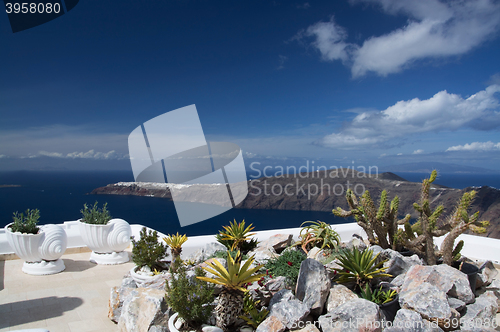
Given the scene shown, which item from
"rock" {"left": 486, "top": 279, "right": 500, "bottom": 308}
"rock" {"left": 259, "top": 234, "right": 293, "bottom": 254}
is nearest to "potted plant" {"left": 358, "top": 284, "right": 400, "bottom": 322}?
"rock" {"left": 259, "top": 234, "right": 293, "bottom": 254}

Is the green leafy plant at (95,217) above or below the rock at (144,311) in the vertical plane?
above

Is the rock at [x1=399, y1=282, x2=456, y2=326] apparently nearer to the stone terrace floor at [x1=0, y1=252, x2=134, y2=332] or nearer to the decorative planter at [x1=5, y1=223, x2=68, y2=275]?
the stone terrace floor at [x1=0, y1=252, x2=134, y2=332]

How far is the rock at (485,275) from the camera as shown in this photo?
4.50 meters

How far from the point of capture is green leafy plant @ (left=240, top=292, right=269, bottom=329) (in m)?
3.05

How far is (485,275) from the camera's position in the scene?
468 centimetres

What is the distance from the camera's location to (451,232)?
4.63 meters

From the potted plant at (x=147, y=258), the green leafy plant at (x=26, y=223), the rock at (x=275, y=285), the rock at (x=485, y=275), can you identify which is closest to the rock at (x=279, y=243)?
the rock at (x=275, y=285)

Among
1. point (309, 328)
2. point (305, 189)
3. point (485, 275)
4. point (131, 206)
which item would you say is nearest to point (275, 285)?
point (309, 328)

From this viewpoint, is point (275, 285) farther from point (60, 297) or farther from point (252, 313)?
point (60, 297)

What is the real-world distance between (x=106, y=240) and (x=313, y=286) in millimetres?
4823

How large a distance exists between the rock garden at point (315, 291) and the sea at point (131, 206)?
418cm

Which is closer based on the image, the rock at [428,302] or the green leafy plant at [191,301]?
the green leafy plant at [191,301]

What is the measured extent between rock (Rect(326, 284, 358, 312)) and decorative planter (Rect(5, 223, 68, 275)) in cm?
517

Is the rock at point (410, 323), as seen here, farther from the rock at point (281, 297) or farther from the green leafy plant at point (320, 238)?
the green leafy plant at point (320, 238)
